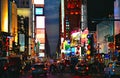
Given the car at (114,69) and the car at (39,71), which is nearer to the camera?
the car at (114,69)

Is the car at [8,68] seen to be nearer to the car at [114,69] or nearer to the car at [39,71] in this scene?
the car at [39,71]

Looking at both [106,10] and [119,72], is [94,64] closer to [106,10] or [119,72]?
[119,72]

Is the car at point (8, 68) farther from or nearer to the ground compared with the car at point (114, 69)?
nearer to the ground

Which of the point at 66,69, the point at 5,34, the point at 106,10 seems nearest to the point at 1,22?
the point at 5,34

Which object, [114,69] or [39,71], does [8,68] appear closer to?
[39,71]

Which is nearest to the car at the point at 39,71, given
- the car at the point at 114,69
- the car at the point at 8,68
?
the car at the point at 8,68

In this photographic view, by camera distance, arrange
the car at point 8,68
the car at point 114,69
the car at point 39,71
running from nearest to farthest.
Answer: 1. the car at point 114,69
2. the car at point 39,71
3. the car at point 8,68

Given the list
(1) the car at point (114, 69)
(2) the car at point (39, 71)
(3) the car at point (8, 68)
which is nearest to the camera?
(1) the car at point (114, 69)

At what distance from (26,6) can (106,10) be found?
80313 mm

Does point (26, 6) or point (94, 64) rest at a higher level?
point (26, 6)

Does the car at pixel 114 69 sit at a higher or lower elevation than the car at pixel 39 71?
higher

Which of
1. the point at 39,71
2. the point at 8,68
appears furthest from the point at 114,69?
the point at 8,68

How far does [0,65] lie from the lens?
44.1 metres

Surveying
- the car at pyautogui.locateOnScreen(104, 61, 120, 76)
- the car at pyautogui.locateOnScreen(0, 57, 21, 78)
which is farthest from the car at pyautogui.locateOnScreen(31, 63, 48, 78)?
the car at pyautogui.locateOnScreen(104, 61, 120, 76)
